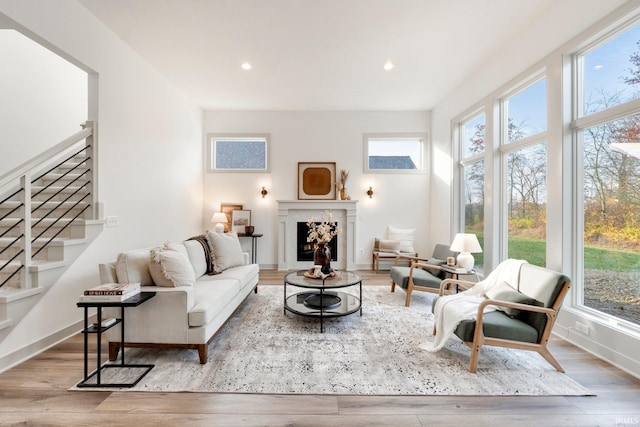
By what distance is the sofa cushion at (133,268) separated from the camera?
8.11 feet

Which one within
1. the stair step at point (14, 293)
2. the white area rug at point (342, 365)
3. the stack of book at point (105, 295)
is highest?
the stack of book at point (105, 295)

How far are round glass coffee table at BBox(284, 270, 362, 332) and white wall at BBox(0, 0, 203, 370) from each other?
7.44 feet

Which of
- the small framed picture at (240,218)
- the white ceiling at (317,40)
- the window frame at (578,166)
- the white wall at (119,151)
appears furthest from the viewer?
the small framed picture at (240,218)

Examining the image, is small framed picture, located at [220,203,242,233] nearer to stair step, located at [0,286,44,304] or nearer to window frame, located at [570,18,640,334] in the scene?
stair step, located at [0,286,44,304]

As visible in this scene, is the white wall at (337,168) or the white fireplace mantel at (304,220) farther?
the white wall at (337,168)

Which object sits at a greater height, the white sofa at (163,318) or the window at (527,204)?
the window at (527,204)

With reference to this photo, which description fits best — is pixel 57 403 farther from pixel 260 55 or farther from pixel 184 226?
pixel 260 55

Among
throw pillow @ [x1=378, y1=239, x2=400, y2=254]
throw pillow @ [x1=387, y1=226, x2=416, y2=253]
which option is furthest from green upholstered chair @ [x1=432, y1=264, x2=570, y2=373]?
throw pillow @ [x1=387, y1=226, x2=416, y2=253]

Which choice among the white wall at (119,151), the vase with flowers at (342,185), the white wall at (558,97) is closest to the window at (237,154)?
the white wall at (119,151)

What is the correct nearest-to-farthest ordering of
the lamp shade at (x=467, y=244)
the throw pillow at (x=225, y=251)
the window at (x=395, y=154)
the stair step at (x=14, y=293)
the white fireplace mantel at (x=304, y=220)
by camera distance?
the stair step at (x=14, y=293) → the lamp shade at (x=467, y=244) → the throw pillow at (x=225, y=251) → the white fireplace mantel at (x=304, y=220) → the window at (x=395, y=154)

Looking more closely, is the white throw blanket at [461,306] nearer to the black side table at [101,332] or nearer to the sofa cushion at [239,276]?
the sofa cushion at [239,276]

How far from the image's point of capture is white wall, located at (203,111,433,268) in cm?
633

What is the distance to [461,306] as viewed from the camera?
8.54ft

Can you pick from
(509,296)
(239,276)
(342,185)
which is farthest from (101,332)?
(342,185)
